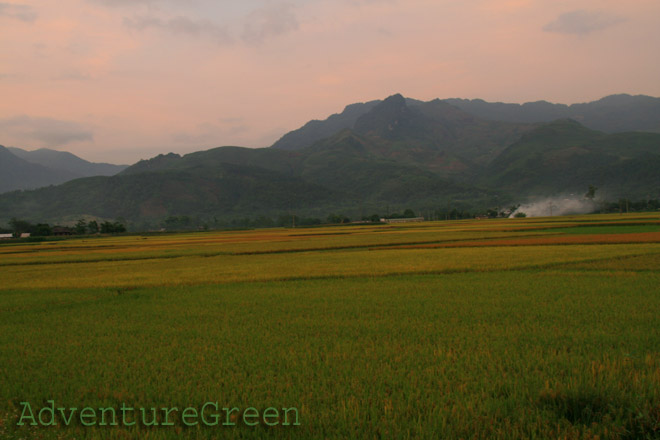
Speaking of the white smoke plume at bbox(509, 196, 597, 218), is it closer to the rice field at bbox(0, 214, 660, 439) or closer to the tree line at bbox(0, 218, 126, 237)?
the tree line at bbox(0, 218, 126, 237)

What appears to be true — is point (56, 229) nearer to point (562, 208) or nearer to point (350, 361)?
point (350, 361)

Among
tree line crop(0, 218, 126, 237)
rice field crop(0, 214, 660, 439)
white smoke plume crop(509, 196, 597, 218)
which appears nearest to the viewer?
rice field crop(0, 214, 660, 439)

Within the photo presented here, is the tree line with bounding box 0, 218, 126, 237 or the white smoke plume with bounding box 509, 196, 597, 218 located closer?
the tree line with bounding box 0, 218, 126, 237

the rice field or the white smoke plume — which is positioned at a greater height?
the white smoke plume

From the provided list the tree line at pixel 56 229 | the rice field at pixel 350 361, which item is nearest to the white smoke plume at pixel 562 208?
the tree line at pixel 56 229

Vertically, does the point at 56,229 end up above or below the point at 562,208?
below

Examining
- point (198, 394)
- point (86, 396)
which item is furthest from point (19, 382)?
point (198, 394)

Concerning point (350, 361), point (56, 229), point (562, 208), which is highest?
point (562, 208)

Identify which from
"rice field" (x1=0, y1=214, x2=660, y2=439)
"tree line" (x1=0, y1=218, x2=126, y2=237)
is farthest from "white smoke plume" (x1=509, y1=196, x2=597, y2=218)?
"rice field" (x1=0, y1=214, x2=660, y2=439)

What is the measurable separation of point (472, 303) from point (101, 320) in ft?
36.8

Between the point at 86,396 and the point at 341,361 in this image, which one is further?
the point at 341,361

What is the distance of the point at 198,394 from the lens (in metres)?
6.21

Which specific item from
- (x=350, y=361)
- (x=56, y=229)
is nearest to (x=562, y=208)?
(x=56, y=229)

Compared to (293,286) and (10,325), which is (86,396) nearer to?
(10,325)
